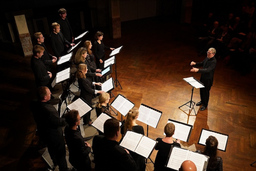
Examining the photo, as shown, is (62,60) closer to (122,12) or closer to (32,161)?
(32,161)

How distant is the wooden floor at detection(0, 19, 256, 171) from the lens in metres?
4.05

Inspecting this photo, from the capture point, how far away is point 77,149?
9.36ft

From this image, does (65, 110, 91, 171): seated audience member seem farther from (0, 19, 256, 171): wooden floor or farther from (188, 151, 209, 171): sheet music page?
(188, 151, 209, 171): sheet music page

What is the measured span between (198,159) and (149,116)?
0.99 metres

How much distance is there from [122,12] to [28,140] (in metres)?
8.79

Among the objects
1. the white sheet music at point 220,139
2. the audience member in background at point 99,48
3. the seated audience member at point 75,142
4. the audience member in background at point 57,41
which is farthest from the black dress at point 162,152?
the audience member in background at point 57,41

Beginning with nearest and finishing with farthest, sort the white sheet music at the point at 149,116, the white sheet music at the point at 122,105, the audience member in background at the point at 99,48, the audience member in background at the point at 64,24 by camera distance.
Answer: the white sheet music at the point at 149,116 < the white sheet music at the point at 122,105 < the audience member in background at the point at 99,48 < the audience member in background at the point at 64,24

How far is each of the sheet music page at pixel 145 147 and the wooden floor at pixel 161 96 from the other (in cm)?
102

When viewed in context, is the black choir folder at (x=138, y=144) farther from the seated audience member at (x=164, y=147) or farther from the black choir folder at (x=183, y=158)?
the black choir folder at (x=183, y=158)

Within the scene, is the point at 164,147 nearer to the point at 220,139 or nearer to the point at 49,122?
the point at 220,139

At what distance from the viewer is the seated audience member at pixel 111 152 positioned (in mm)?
2422

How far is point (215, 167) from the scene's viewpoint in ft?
9.05

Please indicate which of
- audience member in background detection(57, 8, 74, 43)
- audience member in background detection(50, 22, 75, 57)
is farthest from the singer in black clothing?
audience member in background detection(57, 8, 74, 43)

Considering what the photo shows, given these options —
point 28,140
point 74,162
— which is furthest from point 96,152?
point 28,140
